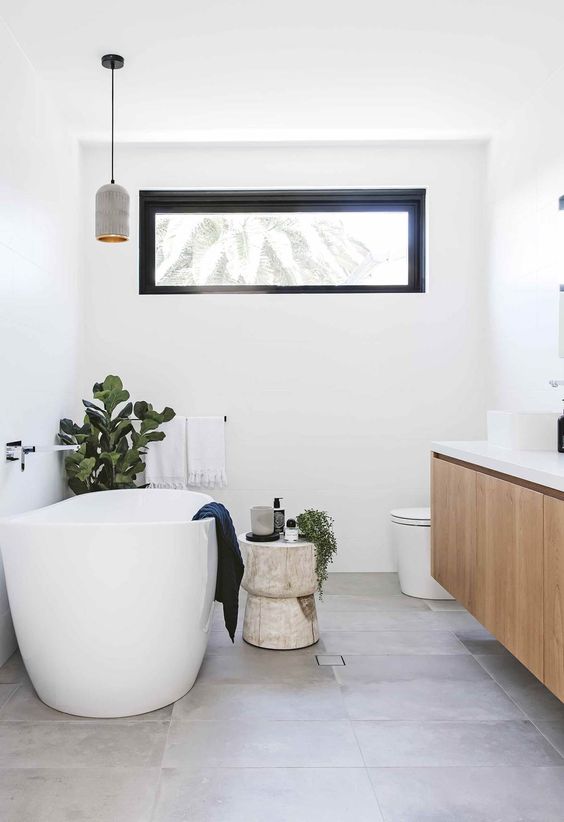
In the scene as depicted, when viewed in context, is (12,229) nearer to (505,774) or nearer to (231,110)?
(231,110)

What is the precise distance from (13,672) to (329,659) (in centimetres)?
128

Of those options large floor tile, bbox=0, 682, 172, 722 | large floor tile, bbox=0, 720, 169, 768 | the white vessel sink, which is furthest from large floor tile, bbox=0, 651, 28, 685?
the white vessel sink

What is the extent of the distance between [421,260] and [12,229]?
97.3 inches

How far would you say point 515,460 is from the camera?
2.42 meters

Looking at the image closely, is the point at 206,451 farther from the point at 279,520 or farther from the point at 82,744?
the point at 82,744

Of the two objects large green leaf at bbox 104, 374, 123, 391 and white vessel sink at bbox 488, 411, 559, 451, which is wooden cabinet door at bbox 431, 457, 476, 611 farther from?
large green leaf at bbox 104, 374, 123, 391

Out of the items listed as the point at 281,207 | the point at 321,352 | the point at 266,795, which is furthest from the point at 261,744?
the point at 281,207

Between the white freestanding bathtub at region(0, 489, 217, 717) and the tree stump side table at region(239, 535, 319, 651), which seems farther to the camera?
the tree stump side table at region(239, 535, 319, 651)

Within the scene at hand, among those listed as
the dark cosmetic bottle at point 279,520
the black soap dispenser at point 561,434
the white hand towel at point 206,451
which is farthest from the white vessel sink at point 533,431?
the white hand towel at point 206,451

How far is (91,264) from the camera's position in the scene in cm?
427

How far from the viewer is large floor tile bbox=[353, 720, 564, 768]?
6.85 feet

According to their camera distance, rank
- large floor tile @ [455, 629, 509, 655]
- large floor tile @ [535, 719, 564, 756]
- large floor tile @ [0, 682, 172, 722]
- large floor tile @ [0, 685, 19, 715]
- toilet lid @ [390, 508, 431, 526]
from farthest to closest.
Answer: toilet lid @ [390, 508, 431, 526] < large floor tile @ [455, 629, 509, 655] < large floor tile @ [0, 685, 19, 715] < large floor tile @ [0, 682, 172, 722] < large floor tile @ [535, 719, 564, 756]

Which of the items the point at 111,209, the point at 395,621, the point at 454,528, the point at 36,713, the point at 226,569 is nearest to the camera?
the point at 36,713

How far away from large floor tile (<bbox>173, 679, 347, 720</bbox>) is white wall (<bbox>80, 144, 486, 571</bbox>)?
5.62 ft
